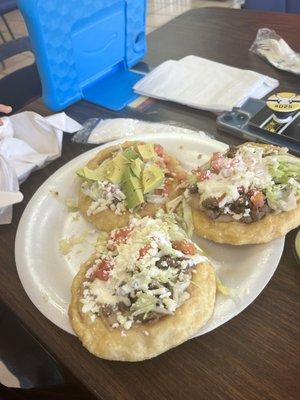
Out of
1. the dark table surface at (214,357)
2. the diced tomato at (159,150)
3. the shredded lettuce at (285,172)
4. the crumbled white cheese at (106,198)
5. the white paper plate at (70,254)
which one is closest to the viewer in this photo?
the dark table surface at (214,357)

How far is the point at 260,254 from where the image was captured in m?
0.94

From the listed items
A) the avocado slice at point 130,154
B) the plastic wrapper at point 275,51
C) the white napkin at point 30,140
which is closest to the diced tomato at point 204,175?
the avocado slice at point 130,154

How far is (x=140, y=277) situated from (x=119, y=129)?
2.27ft

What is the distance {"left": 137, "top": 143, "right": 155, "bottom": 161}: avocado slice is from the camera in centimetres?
117

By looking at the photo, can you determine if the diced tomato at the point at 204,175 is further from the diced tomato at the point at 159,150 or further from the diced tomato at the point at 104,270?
the diced tomato at the point at 104,270

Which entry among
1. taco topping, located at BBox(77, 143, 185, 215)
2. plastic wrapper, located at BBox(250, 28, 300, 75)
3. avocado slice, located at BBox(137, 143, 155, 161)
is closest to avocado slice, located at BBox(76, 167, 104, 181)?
taco topping, located at BBox(77, 143, 185, 215)

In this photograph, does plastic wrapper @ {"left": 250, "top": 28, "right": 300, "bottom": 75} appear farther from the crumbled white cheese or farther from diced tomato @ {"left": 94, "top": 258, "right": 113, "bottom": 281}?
diced tomato @ {"left": 94, "top": 258, "right": 113, "bottom": 281}

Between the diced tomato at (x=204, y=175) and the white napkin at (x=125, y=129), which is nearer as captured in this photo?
the diced tomato at (x=204, y=175)

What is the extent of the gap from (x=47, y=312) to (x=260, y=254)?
0.50m

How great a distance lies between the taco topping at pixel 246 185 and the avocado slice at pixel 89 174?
10.5 inches

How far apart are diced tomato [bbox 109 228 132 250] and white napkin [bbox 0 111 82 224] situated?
438mm

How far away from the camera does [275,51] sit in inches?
65.1

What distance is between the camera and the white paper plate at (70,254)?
0.88 metres

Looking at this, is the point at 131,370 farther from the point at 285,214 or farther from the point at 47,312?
the point at 285,214
